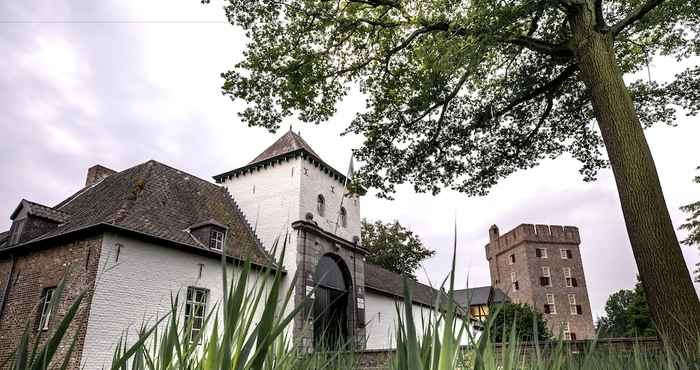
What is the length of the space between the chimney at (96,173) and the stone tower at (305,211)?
15.9 feet

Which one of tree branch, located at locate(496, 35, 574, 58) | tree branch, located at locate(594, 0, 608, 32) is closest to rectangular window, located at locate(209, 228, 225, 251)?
tree branch, located at locate(496, 35, 574, 58)

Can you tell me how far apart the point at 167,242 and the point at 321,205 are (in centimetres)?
814

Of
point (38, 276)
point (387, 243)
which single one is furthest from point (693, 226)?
point (38, 276)

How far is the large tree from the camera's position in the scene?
7.38m

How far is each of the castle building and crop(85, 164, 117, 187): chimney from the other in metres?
0.05

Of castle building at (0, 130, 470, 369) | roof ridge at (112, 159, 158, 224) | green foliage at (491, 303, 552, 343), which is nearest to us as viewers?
green foliage at (491, 303, 552, 343)

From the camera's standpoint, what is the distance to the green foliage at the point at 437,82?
31.0 ft

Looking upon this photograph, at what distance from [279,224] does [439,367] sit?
1821cm

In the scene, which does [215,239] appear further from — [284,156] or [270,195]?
[284,156]

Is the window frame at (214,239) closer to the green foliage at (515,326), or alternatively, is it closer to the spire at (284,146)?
the spire at (284,146)

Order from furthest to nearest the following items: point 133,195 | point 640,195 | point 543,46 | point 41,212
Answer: point 133,195, point 41,212, point 543,46, point 640,195

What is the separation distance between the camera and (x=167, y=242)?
13.6 meters

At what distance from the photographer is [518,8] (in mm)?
6980

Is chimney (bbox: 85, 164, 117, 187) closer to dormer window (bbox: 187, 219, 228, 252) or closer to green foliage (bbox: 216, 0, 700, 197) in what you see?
dormer window (bbox: 187, 219, 228, 252)
